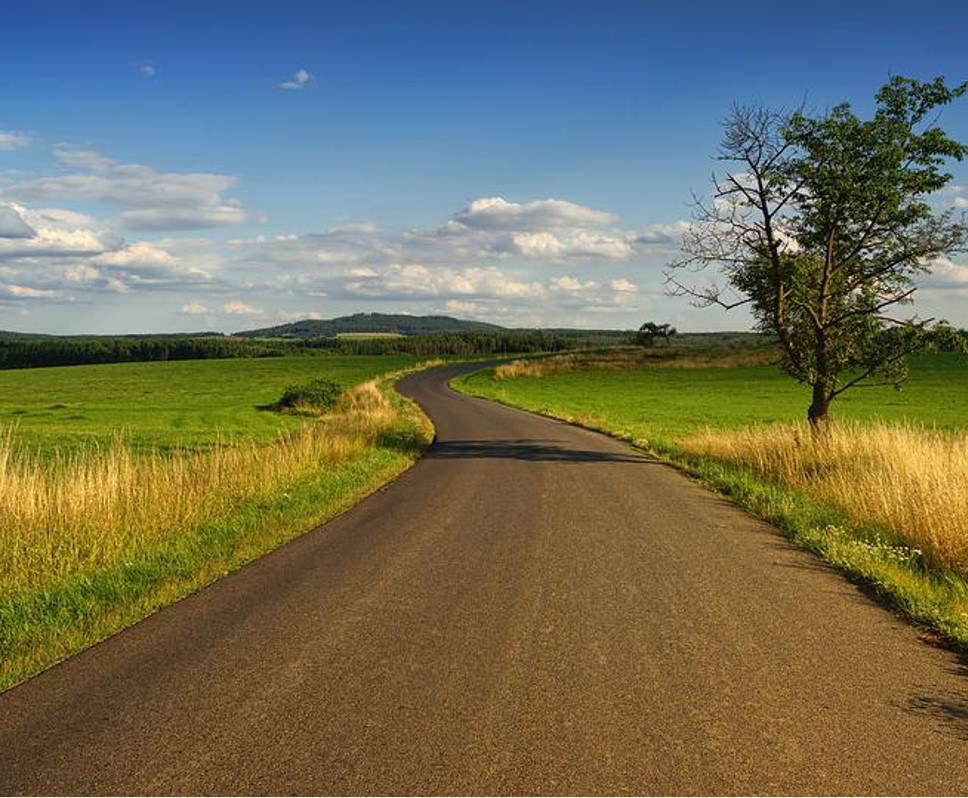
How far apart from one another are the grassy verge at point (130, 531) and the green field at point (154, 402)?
95.5 inches

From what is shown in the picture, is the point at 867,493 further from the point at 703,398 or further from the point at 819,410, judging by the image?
the point at 703,398

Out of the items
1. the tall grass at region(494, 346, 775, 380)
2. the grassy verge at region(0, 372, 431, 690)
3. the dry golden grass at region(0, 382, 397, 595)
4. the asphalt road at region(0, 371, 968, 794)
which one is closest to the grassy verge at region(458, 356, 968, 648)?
the asphalt road at region(0, 371, 968, 794)

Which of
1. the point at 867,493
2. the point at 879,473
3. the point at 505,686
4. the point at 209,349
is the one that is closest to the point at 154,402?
the point at 879,473

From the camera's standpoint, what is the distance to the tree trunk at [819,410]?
18.0 meters

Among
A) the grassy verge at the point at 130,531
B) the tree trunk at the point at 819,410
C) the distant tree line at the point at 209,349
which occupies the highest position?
the distant tree line at the point at 209,349

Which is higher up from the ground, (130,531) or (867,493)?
(867,493)

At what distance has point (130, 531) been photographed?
9.84 meters

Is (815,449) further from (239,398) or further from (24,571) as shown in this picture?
(239,398)

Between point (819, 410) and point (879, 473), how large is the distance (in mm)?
6238

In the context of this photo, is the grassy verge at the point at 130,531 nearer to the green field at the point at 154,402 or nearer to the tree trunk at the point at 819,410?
the green field at the point at 154,402

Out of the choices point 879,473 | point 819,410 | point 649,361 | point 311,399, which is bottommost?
point 311,399

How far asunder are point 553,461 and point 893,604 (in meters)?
11.8

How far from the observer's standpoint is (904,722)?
15.3 feet

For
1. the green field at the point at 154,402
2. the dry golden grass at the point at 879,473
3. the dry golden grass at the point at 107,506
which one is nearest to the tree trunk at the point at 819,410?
the dry golden grass at the point at 879,473
